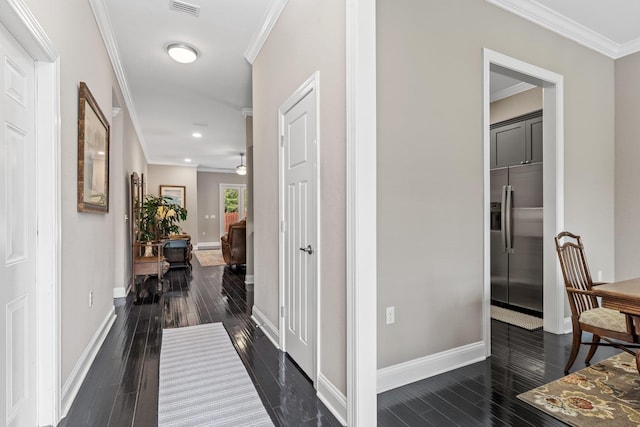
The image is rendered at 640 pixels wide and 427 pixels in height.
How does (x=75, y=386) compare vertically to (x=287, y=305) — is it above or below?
below

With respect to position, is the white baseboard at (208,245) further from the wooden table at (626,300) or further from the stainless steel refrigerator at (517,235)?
the wooden table at (626,300)

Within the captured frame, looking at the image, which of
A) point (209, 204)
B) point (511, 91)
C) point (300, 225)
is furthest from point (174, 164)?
point (511, 91)

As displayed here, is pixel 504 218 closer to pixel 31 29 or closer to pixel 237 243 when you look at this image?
pixel 31 29

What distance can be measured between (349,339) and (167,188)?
10.4m

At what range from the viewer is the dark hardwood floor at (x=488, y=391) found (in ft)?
6.12

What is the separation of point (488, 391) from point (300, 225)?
5.60 ft

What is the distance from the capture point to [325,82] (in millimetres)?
2074

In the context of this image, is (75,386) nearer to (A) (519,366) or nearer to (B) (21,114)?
(B) (21,114)

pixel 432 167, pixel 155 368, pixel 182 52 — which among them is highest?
pixel 182 52

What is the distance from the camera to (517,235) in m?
3.86

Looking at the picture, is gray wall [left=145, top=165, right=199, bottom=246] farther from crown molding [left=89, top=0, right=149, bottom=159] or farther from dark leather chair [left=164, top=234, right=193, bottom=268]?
crown molding [left=89, top=0, right=149, bottom=159]

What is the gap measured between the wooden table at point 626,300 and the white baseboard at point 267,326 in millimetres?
2349

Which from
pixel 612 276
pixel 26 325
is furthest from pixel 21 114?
pixel 612 276

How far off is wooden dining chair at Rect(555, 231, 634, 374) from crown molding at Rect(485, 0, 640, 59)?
2068 mm
